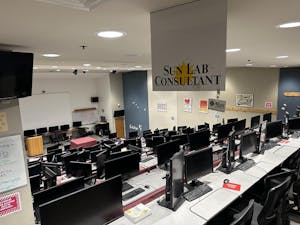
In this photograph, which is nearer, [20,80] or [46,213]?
[46,213]

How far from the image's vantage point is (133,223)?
7.13ft

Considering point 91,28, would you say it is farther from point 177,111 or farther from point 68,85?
point 68,85

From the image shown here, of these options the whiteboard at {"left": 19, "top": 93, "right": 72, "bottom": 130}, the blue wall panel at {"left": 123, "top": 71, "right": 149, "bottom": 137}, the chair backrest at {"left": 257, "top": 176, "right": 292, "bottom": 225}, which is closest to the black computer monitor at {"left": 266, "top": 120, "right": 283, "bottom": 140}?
the chair backrest at {"left": 257, "top": 176, "right": 292, "bottom": 225}

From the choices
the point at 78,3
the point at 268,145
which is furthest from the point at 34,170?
the point at 268,145

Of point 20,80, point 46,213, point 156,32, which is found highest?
point 156,32

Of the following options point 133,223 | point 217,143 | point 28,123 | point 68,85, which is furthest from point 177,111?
point 133,223

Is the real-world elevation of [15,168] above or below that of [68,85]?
below

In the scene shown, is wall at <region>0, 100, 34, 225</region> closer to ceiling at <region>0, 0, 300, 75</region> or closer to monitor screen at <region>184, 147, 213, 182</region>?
ceiling at <region>0, 0, 300, 75</region>

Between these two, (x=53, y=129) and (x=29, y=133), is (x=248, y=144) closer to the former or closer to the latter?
(x=53, y=129)

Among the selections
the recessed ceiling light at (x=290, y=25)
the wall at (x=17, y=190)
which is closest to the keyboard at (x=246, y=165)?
the recessed ceiling light at (x=290, y=25)

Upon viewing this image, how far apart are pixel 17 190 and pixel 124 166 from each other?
4.33ft

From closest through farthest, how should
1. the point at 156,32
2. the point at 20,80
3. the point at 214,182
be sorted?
the point at 156,32, the point at 20,80, the point at 214,182

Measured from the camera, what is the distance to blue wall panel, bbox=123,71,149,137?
11102 millimetres

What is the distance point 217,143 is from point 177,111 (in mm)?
4769
